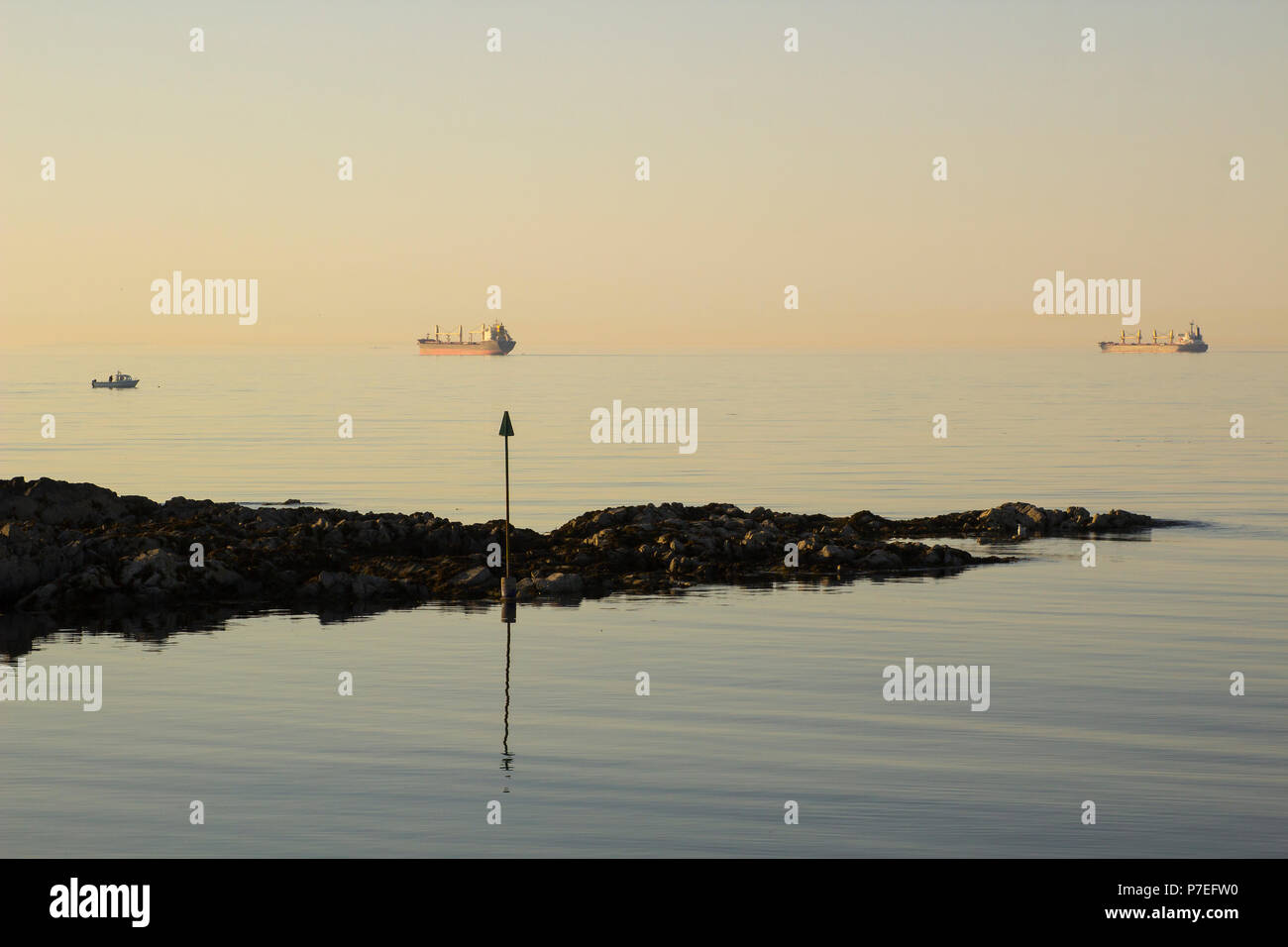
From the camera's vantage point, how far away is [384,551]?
146 ft

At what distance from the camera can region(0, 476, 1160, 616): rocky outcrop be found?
124 feet

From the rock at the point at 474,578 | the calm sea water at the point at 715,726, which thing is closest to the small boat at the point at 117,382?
the calm sea water at the point at 715,726

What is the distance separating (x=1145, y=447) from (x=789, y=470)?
1131 inches

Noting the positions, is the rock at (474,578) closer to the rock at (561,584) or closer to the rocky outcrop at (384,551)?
the rocky outcrop at (384,551)

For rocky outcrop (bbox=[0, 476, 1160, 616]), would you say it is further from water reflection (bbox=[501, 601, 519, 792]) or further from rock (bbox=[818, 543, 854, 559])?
water reflection (bbox=[501, 601, 519, 792])

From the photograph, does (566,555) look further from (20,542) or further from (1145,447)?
(1145,447)

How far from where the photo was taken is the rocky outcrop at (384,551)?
124 ft

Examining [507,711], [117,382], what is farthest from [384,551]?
[117,382]

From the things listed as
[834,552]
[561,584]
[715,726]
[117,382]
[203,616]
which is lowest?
[715,726]

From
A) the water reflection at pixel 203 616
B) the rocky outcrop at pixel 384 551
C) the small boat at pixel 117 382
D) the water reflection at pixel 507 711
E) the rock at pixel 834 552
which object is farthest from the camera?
the small boat at pixel 117 382

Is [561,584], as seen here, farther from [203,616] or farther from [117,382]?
[117,382]

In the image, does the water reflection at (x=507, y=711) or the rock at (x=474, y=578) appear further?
the rock at (x=474, y=578)

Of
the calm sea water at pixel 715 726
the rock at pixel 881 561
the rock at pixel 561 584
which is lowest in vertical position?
the calm sea water at pixel 715 726

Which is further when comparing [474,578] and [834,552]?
[834,552]
